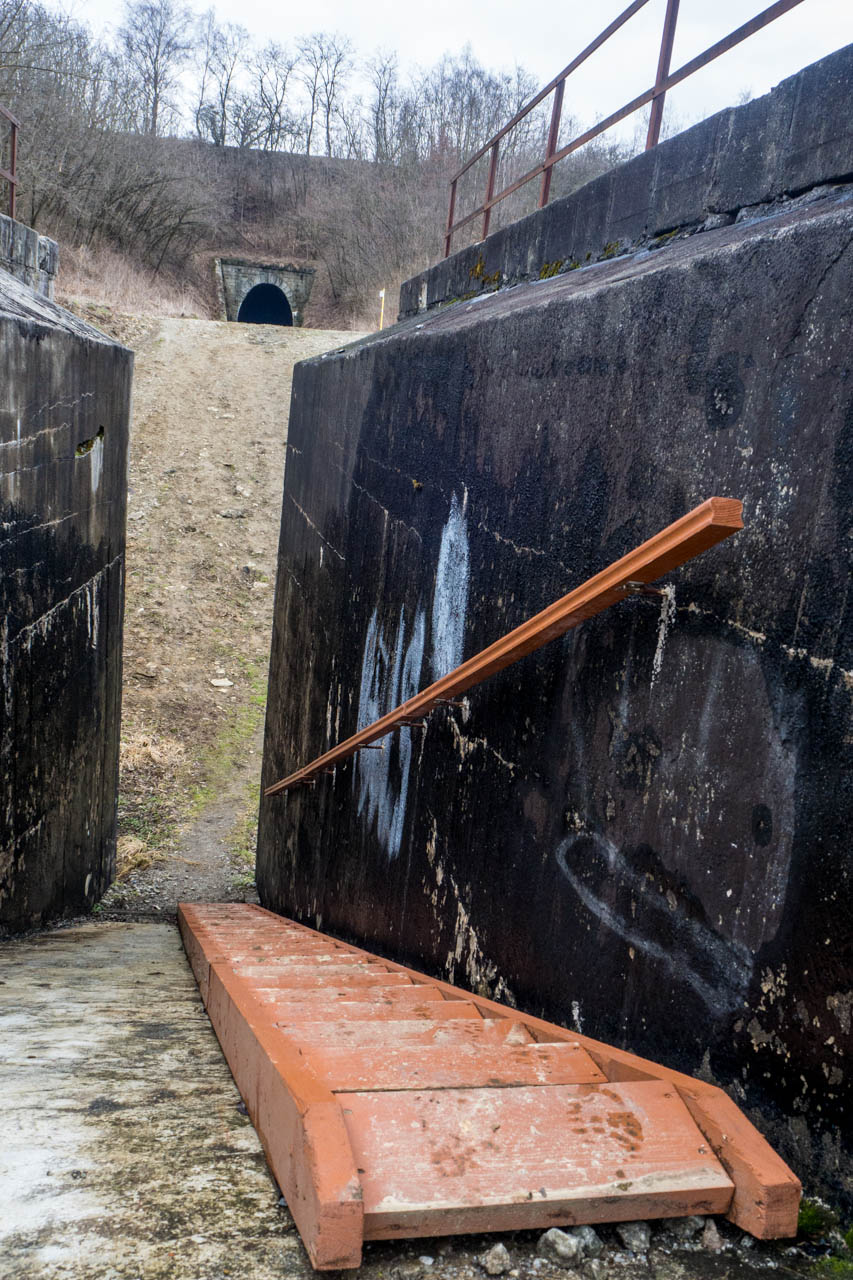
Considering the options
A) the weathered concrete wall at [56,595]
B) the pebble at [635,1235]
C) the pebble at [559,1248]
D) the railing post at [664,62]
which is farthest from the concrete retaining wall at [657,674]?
the weathered concrete wall at [56,595]

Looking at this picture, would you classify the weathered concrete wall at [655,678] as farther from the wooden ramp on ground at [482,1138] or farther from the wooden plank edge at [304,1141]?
the wooden plank edge at [304,1141]

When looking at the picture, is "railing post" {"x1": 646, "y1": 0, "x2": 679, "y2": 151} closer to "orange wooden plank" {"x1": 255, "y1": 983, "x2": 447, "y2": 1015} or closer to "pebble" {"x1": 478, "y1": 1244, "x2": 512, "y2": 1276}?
"orange wooden plank" {"x1": 255, "y1": 983, "x2": 447, "y2": 1015}

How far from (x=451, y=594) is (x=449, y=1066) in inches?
81.0

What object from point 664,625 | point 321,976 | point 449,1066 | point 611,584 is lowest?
point 321,976

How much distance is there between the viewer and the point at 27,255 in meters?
7.81

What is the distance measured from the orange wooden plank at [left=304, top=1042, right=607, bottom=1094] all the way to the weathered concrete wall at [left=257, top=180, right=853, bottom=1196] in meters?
0.26

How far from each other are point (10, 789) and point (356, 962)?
2388mm

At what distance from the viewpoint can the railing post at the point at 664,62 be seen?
3.55 m

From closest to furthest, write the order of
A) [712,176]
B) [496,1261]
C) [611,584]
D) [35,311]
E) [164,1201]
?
[496,1261] < [164,1201] < [611,584] < [712,176] < [35,311]

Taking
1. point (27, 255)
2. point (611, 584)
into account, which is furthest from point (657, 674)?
point (27, 255)

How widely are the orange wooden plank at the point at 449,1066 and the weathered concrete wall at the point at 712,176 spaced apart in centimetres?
236

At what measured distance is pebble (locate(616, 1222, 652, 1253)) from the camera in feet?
5.45

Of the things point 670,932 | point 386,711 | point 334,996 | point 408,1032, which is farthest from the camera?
point 386,711

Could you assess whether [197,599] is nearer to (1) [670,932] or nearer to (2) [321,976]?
(2) [321,976]
